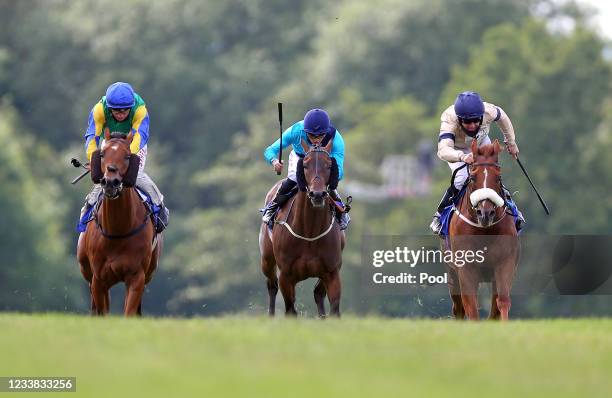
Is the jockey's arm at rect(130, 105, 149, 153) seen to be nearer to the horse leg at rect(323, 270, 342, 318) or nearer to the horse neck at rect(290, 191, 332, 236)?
the horse neck at rect(290, 191, 332, 236)

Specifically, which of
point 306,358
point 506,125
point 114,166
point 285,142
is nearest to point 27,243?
point 285,142

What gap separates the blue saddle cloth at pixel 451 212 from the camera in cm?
2153

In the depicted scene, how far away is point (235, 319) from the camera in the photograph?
19.0m

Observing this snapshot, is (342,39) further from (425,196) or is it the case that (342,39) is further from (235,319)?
(235,319)

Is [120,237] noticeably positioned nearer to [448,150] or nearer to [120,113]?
[120,113]

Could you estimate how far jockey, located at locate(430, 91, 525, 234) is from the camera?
21.6 meters

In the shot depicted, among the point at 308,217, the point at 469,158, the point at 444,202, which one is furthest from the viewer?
the point at 444,202

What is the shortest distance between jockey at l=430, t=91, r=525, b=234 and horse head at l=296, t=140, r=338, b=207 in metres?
1.40

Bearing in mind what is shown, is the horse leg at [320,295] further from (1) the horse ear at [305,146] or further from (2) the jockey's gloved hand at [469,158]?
(2) the jockey's gloved hand at [469,158]

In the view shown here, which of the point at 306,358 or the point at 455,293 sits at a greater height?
the point at 455,293

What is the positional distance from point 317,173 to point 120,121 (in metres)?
2.30

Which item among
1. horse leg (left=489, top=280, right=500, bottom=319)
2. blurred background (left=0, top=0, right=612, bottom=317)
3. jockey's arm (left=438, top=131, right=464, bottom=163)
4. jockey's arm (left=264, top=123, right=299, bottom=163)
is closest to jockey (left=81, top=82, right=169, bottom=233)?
jockey's arm (left=264, top=123, right=299, bottom=163)

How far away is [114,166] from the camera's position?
1970cm

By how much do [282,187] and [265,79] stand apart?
227ft
